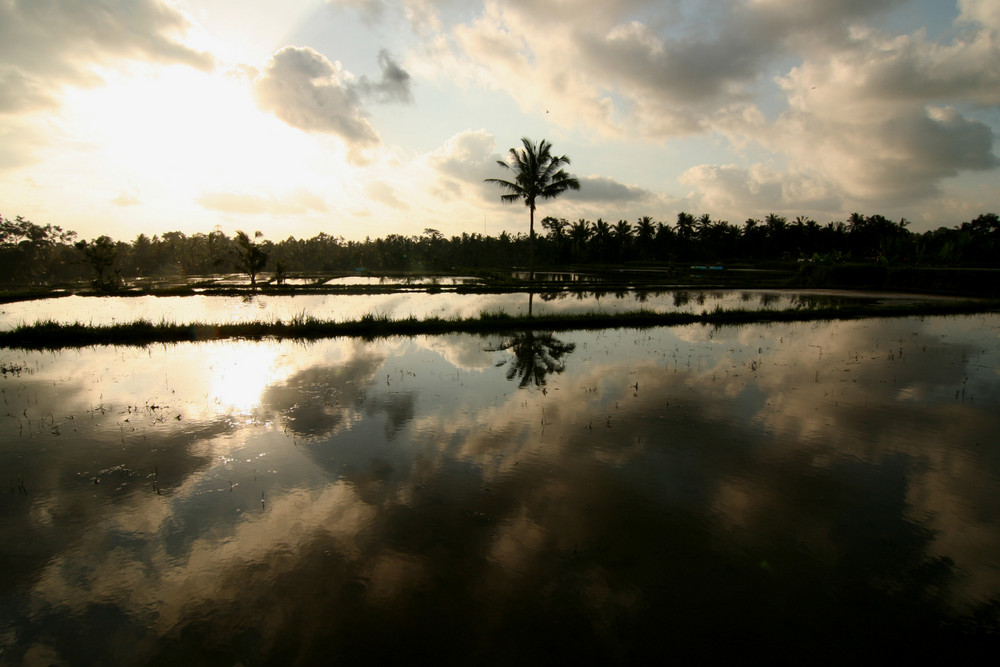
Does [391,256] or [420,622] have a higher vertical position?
[391,256]

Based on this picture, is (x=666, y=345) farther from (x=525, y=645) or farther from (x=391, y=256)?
(x=391, y=256)

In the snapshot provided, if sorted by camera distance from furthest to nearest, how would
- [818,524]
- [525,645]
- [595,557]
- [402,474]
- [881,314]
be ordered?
[881,314]
[402,474]
[818,524]
[595,557]
[525,645]

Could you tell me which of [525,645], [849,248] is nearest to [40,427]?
[525,645]

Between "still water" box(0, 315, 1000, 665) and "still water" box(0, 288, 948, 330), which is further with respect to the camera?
"still water" box(0, 288, 948, 330)

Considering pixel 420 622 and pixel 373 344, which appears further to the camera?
pixel 373 344

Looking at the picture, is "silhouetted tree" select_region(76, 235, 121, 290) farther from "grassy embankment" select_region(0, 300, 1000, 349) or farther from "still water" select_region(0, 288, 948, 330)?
"grassy embankment" select_region(0, 300, 1000, 349)

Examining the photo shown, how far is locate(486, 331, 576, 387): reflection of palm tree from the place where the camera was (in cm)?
970

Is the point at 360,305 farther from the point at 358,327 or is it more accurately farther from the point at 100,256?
the point at 100,256

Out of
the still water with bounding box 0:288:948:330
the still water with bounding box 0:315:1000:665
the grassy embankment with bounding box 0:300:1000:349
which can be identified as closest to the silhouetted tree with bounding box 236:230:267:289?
the still water with bounding box 0:288:948:330

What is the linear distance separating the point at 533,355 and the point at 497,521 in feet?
24.2

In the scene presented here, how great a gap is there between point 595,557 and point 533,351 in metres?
8.33

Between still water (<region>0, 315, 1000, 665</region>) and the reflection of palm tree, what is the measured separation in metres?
0.86

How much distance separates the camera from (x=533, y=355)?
38.0 ft

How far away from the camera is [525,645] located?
301cm
